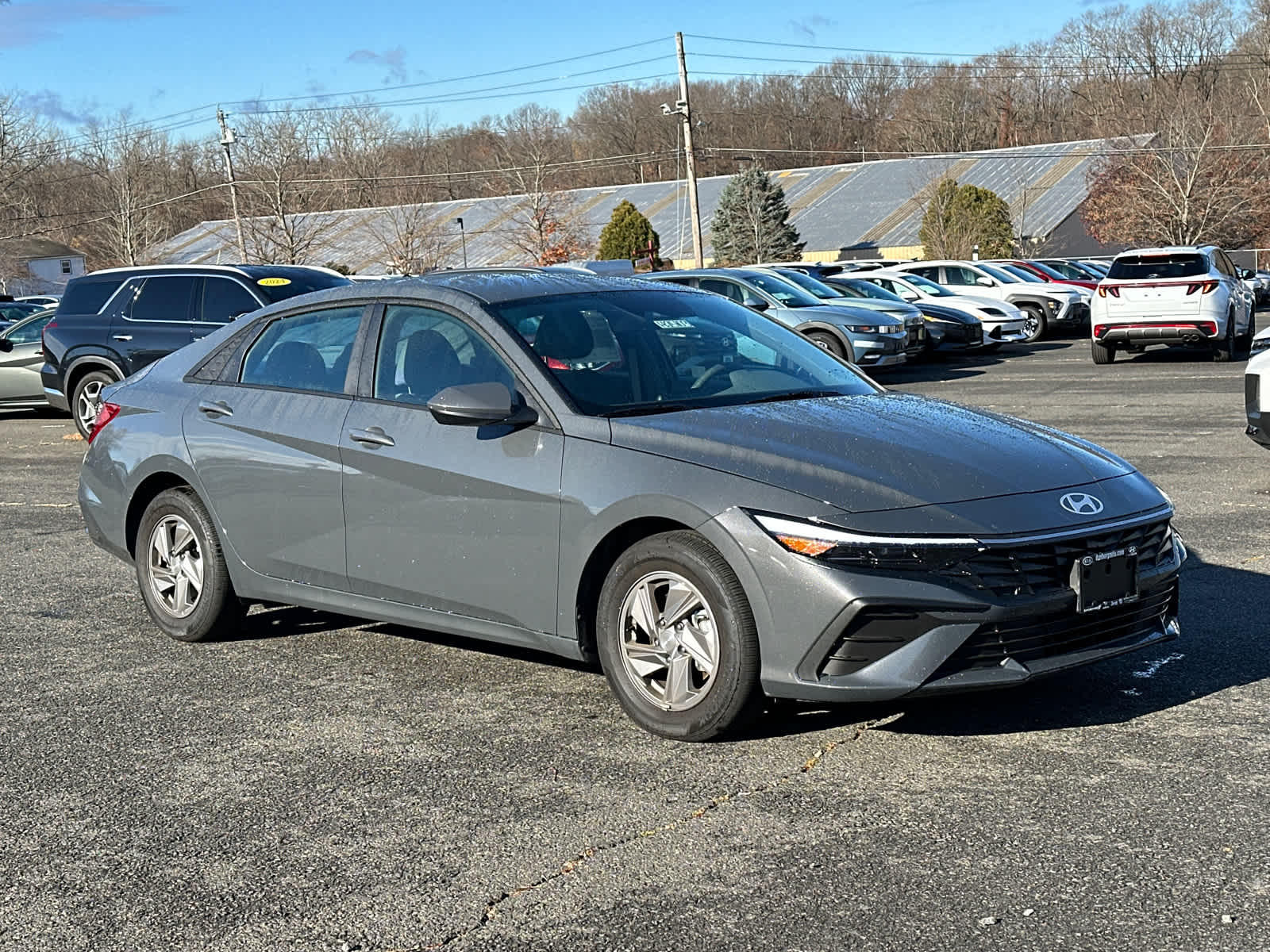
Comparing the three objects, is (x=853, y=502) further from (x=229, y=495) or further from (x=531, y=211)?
(x=531, y=211)

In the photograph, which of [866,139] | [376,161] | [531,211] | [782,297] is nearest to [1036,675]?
[782,297]

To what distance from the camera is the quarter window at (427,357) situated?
5.54 meters

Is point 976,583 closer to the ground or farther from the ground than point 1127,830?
farther from the ground

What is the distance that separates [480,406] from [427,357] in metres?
0.67

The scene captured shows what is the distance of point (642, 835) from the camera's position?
13.5 ft

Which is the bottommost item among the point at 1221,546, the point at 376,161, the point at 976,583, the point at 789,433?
the point at 1221,546

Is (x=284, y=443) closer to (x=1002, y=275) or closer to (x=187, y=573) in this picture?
(x=187, y=573)

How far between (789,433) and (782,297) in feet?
56.4

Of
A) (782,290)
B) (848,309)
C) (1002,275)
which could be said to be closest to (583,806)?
(848,309)

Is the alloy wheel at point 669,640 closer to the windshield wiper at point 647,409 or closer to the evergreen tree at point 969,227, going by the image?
the windshield wiper at point 647,409

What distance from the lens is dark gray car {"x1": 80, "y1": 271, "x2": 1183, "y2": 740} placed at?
4.49 meters

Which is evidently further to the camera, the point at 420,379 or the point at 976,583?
the point at 420,379

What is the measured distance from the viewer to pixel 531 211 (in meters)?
71.5

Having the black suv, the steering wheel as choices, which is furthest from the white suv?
the steering wheel
